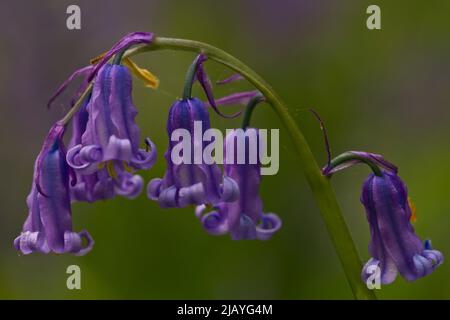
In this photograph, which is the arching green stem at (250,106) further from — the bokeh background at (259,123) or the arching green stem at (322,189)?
the bokeh background at (259,123)

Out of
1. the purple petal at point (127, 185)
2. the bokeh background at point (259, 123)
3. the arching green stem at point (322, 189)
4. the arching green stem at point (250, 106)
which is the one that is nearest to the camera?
the arching green stem at point (322, 189)

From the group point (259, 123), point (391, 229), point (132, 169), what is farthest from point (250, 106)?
point (259, 123)

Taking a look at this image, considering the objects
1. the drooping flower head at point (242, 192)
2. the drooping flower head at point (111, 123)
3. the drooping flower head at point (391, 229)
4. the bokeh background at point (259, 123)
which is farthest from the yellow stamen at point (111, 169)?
the bokeh background at point (259, 123)

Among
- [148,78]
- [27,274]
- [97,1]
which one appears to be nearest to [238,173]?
[148,78]

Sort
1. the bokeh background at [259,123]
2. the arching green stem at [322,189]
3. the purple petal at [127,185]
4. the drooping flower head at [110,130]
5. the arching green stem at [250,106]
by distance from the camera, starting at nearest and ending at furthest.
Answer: the drooping flower head at [110,130]
the arching green stem at [322,189]
the arching green stem at [250,106]
the purple petal at [127,185]
the bokeh background at [259,123]

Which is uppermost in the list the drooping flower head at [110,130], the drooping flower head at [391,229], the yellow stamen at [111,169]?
the drooping flower head at [110,130]

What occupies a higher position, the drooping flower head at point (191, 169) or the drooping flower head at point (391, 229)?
the drooping flower head at point (191, 169)

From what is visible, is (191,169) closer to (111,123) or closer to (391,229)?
(111,123)

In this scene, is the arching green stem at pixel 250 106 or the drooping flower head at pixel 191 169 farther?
the arching green stem at pixel 250 106

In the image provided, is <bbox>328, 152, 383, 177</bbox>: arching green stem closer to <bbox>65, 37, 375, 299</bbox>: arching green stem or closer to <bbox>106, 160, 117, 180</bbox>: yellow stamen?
<bbox>65, 37, 375, 299</bbox>: arching green stem
